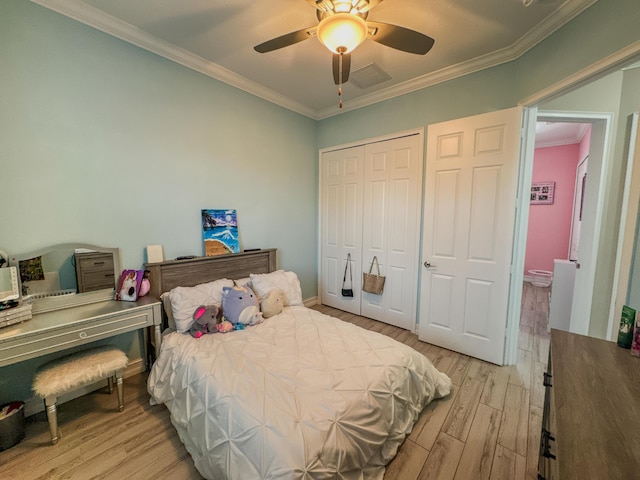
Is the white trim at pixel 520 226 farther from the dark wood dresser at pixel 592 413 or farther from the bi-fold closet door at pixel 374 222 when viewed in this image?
the dark wood dresser at pixel 592 413

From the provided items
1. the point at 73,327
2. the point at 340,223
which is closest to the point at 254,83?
the point at 340,223

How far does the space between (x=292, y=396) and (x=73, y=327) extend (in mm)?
1462

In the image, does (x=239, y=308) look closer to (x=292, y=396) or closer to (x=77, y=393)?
(x=292, y=396)

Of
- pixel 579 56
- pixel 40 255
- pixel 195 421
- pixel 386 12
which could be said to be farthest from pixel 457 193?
pixel 40 255

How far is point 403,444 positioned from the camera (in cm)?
155

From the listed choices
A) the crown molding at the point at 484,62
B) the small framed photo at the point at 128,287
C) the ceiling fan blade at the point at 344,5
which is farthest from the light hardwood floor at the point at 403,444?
the crown molding at the point at 484,62

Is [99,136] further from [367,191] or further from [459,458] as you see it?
[459,458]

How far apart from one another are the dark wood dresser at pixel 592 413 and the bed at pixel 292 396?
70 centimetres

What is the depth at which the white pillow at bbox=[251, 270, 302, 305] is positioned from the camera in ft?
8.04

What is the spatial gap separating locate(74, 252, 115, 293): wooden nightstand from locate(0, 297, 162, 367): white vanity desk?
0.45 ft

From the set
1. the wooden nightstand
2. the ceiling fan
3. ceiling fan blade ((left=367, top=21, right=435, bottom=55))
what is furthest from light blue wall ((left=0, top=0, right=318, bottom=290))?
ceiling fan blade ((left=367, top=21, right=435, bottom=55))

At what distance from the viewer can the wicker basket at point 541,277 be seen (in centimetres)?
506

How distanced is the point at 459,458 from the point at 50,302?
2859 mm

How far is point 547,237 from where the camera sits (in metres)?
5.14
